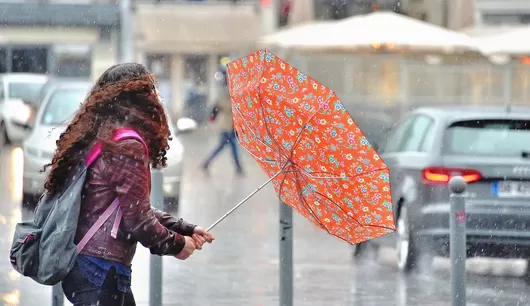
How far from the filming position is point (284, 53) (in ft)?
124

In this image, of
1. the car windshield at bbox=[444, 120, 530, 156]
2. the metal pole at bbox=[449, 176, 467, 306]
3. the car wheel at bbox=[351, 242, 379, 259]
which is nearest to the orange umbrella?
the metal pole at bbox=[449, 176, 467, 306]

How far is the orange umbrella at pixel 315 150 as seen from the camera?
5.37 meters

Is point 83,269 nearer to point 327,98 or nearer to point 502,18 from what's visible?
point 327,98

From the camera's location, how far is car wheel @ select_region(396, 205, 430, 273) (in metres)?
11.2

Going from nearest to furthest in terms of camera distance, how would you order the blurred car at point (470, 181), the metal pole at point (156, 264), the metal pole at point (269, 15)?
1. the metal pole at point (156, 264)
2. the blurred car at point (470, 181)
3. the metal pole at point (269, 15)

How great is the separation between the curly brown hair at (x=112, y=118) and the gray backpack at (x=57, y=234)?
5 cm

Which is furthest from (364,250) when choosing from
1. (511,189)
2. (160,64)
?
(160,64)

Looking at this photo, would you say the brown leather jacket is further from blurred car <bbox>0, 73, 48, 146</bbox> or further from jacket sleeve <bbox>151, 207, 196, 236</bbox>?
blurred car <bbox>0, 73, 48, 146</bbox>

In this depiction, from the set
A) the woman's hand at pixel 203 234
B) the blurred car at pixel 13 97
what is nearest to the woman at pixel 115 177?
the woman's hand at pixel 203 234

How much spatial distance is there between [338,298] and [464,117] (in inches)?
91.7

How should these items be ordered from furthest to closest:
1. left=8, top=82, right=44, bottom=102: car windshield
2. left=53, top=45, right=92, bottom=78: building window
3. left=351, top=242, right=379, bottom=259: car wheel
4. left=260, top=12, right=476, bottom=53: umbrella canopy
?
1. left=53, top=45, right=92, bottom=78: building window
2. left=8, top=82, right=44, bottom=102: car windshield
3. left=260, top=12, right=476, bottom=53: umbrella canopy
4. left=351, top=242, right=379, bottom=259: car wheel

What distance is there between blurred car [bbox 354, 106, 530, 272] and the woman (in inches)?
239

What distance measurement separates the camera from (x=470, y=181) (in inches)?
422

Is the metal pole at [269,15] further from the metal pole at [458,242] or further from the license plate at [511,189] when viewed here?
the metal pole at [458,242]
